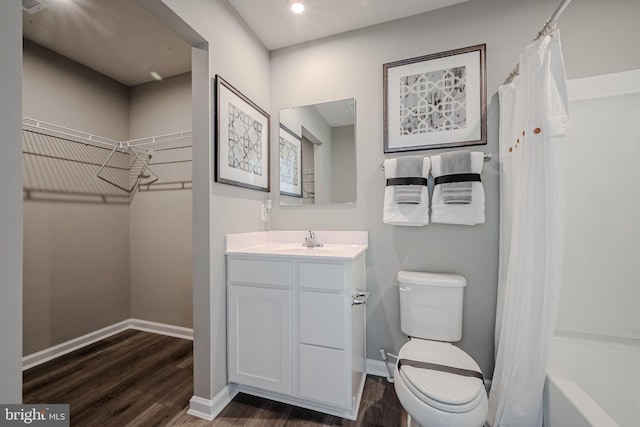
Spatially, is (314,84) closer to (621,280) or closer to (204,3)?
(204,3)

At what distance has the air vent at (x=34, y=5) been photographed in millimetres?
1554

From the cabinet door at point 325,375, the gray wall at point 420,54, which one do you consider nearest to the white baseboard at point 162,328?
the gray wall at point 420,54

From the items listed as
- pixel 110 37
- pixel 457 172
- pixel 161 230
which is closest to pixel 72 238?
pixel 161 230

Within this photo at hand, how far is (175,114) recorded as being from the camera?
8.08 ft

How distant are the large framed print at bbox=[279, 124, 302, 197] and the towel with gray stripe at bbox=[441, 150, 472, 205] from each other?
105cm

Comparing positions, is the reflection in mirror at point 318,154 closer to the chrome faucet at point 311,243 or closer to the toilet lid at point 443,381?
the chrome faucet at point 311,243

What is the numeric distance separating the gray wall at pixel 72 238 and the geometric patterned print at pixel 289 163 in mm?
1740

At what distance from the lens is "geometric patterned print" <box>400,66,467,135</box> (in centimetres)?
170

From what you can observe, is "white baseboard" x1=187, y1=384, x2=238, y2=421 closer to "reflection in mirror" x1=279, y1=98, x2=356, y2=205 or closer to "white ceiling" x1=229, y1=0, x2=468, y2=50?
"reflection in mirror" x1=279, y1=98, x2=356, y2=205

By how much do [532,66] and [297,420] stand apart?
83.4 inches

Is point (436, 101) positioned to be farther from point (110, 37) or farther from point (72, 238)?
point (72, 238)

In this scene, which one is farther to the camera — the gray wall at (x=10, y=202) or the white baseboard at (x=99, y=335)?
the white baseboard at (x=99, y=335)

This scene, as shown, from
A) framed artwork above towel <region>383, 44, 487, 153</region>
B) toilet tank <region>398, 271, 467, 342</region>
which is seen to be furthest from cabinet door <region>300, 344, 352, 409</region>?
framed artwork above towel <region>383, 44, 487, 153</region>

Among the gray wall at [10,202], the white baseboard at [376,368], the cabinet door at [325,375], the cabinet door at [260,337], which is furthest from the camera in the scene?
the white baseboard at [376,368]
